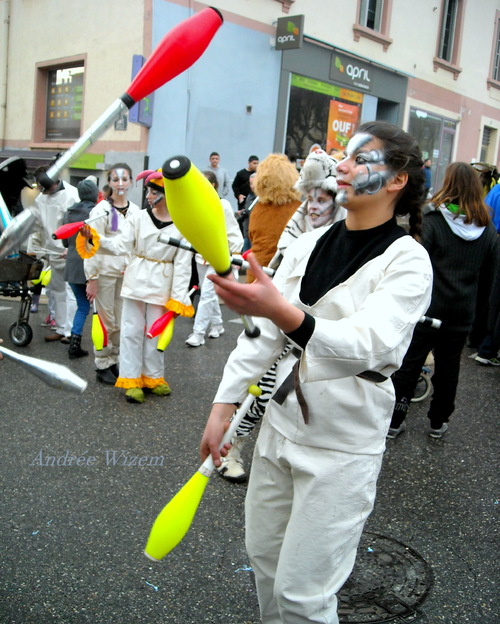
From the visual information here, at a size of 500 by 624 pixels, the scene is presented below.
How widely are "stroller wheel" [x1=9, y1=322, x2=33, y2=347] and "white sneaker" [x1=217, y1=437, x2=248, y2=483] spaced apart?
12.3ft

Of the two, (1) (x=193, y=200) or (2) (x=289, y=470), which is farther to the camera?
(2) (x=289, y=470)

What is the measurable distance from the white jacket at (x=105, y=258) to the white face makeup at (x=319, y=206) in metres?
2.09

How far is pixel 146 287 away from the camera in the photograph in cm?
543

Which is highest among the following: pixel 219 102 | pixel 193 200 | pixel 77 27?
pixel 77 27

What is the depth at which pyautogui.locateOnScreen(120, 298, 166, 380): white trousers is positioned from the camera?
18.2ft

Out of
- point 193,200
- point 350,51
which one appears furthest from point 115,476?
point 350,51

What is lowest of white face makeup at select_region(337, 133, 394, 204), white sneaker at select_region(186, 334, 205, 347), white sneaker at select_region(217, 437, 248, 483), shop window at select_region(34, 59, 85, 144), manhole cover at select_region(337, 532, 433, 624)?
manhole cover at select_region(337, 532, 433, 624)

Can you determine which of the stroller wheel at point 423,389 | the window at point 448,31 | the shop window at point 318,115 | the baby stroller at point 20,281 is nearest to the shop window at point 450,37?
the window at point 448,31

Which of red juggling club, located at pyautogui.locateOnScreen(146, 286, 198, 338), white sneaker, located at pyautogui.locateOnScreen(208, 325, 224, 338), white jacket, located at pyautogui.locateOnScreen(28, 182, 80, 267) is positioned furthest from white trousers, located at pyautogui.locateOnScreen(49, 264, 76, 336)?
red juggling club, located at pyautogui.locateOnScreen(146, 286, 198, 338)

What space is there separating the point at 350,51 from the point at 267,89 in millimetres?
3083

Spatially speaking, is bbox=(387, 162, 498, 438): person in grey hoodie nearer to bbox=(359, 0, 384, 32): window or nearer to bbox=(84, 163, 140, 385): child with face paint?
bbox=(84, 163, 140, 385): child with face paint

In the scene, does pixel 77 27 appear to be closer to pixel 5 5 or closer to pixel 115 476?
pixel 5 5

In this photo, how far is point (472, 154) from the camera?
21.3 m

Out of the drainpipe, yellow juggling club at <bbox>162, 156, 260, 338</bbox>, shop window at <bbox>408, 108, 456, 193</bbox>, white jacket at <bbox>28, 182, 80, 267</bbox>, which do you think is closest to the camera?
yellow juggling club at <bbox>162, 156, 260, 338</bbox>
